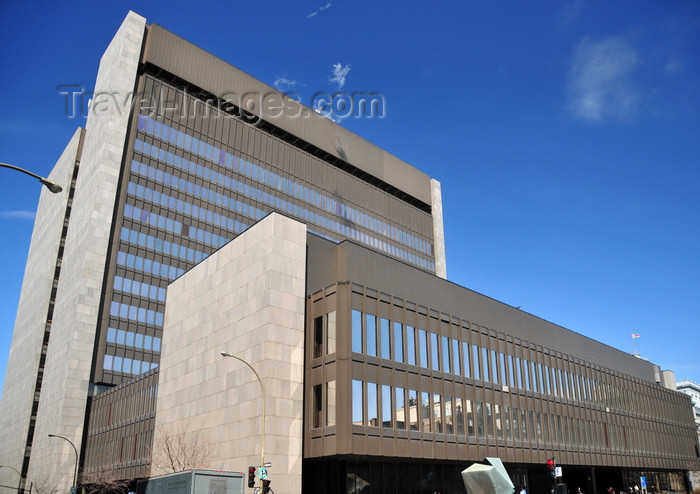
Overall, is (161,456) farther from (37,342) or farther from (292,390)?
(37,342)

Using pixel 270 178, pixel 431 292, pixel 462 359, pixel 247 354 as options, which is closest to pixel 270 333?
pixel 247 354

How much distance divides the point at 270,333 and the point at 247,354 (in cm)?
276

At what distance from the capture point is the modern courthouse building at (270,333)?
39.7 metres

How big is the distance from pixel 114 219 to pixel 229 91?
30.7 metres

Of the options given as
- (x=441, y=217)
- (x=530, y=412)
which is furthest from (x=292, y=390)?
(x=441, y=217)

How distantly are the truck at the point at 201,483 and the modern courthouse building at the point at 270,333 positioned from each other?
8.22 metres

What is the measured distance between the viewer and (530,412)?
5200 centimetres

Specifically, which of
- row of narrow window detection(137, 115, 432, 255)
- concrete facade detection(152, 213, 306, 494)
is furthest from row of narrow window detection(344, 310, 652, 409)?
row of narrow window detection(137, 115, 432, 255)

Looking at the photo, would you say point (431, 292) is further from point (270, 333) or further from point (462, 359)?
point (270, 333)

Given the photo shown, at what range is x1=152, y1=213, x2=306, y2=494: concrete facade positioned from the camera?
123 feet

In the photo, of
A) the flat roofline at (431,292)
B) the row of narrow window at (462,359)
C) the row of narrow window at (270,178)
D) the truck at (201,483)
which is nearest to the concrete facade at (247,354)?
the flat roofline at (431,292)

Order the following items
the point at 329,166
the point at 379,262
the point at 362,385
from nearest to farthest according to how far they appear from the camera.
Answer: the point at 362,385, the point at 379,262, the point at 329,166

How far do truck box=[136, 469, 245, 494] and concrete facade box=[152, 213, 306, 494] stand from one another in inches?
445

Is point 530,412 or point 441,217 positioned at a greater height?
point 441,217
